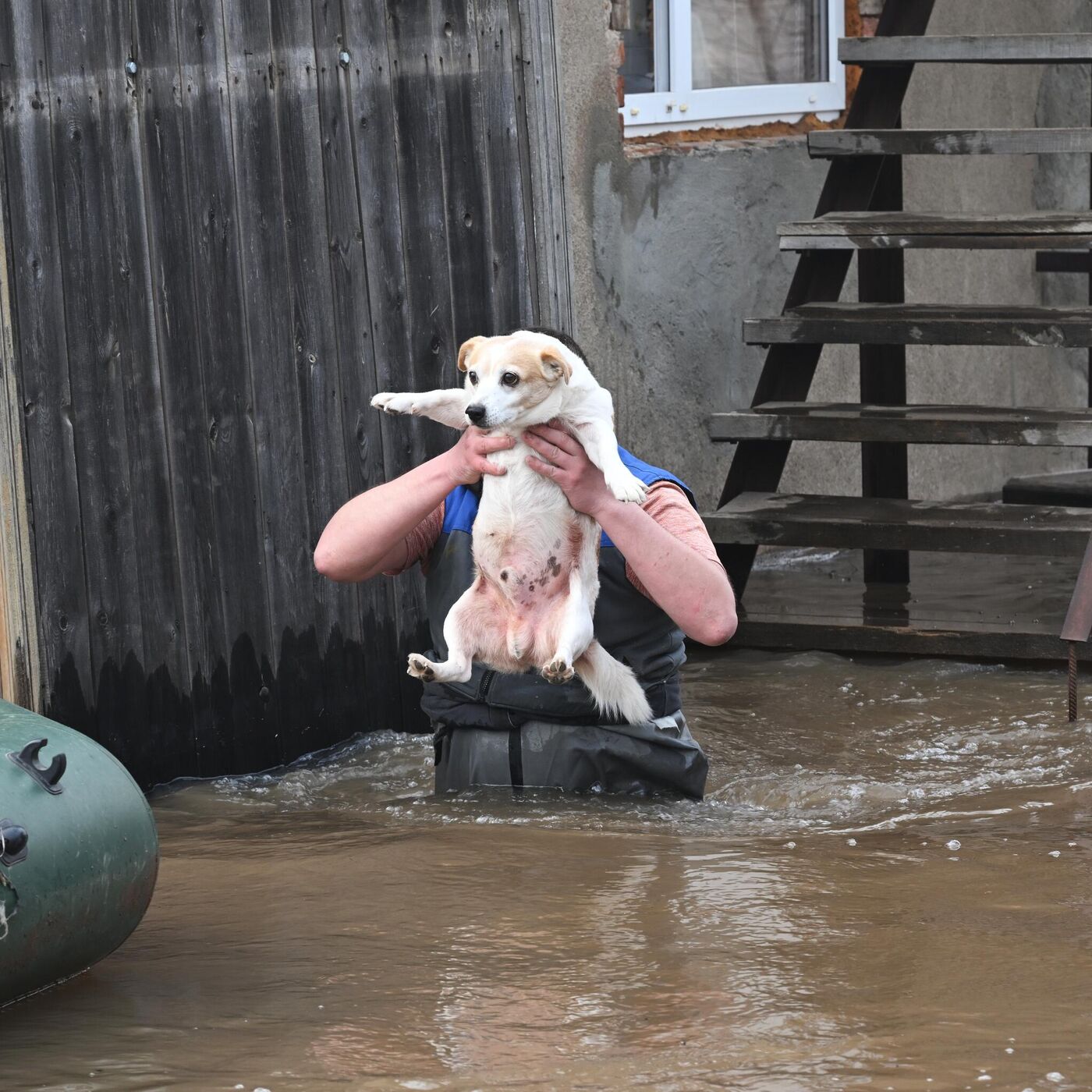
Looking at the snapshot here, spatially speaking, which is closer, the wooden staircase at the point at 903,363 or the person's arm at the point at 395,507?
the person's arm at the point at 395,507

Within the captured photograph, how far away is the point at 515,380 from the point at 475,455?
0.23 metres

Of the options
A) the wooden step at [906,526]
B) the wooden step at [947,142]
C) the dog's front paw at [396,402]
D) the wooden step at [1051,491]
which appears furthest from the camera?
the wooden step at [1051,491]

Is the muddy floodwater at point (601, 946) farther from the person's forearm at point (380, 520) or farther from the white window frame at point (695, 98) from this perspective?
the white window frame at point (695, 98)

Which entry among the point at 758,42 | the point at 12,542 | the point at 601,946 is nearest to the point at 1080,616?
the point at 601,946

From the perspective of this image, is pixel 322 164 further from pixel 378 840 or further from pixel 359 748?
pixel 378 840

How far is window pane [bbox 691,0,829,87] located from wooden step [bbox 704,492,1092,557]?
8.54 feet

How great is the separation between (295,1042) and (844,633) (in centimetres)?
427

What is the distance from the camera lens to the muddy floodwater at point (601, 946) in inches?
95.2

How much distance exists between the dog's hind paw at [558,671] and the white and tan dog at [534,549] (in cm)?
10

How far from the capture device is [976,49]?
22.1 ft

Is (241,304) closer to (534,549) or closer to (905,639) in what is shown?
(534,549)

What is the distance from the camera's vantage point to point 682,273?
8016mm

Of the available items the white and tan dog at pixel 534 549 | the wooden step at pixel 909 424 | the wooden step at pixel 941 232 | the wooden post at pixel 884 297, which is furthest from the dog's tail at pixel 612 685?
the wooden post at pixel 884 297

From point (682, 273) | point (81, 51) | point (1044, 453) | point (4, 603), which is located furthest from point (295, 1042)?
point (1044, 453)
